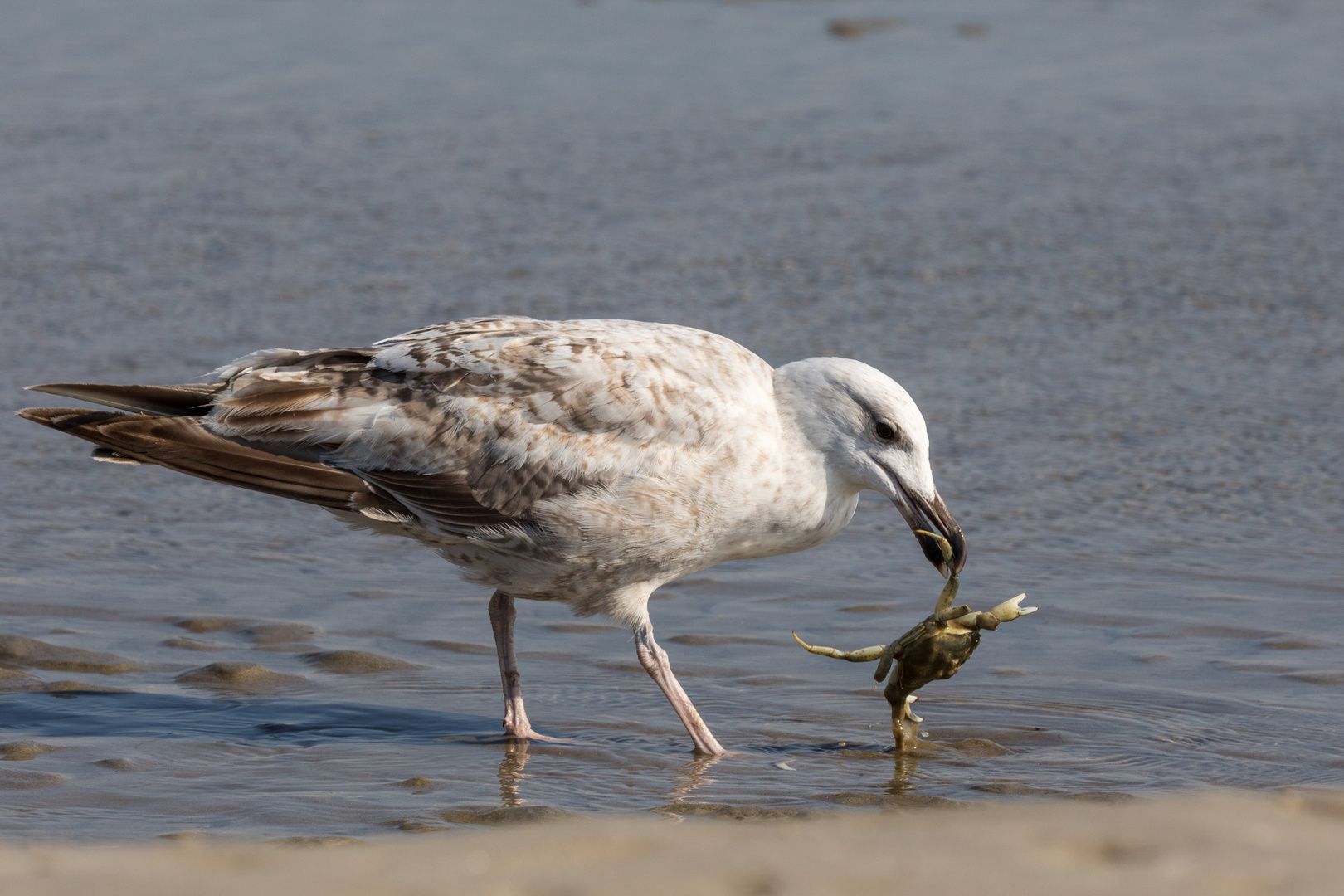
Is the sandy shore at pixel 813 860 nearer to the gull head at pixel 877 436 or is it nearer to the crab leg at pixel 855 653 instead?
the crab leg at pixel 855 653

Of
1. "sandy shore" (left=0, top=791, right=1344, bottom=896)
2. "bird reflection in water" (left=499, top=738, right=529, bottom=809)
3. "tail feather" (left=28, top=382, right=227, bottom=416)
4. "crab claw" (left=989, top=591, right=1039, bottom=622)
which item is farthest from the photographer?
"tail feather" (left=28, top=382, right=227, bottom=416)

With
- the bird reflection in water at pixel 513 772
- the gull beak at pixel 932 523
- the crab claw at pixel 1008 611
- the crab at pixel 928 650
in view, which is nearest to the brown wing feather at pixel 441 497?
the bird reflection in water at pixel 513 772

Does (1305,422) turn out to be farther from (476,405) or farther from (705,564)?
(476,405)

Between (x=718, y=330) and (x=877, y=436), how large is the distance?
11.5 ft

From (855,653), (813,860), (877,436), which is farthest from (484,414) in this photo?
(813,860)

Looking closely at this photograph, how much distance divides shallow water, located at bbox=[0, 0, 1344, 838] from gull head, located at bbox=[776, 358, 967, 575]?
624 mm

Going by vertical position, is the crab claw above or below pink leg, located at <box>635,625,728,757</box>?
above

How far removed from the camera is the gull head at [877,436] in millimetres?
5203

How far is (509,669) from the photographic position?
539 centimetres

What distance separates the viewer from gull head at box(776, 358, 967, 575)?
5.20m

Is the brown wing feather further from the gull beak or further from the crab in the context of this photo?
the gull beak

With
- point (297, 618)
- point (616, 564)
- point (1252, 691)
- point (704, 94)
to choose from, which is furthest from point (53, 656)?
point (704, 94)

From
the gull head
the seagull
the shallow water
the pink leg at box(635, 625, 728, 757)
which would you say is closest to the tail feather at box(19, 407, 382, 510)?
the seagull

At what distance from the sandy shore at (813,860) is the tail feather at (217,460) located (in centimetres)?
208
